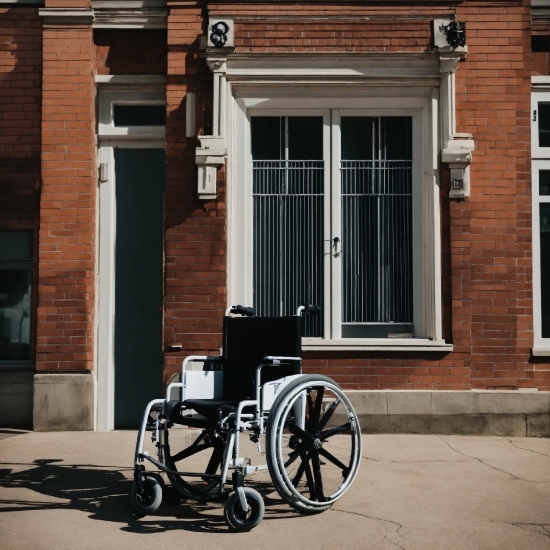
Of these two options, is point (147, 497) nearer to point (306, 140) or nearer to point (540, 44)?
point (306, 140)

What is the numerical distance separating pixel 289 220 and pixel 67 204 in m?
2.16

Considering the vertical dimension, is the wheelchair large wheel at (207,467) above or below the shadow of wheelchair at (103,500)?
above

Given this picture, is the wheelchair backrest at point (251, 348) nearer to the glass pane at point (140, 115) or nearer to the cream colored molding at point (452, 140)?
the cream colored molding at point (452, 140)

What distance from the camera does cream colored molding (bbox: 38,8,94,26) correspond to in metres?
8.85

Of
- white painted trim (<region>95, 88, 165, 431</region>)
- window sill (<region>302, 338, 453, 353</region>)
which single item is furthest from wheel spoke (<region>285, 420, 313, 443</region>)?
white painted trim (<region>95, 88, 165, 431</region>)

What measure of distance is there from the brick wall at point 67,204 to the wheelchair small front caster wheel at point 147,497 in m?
3.39

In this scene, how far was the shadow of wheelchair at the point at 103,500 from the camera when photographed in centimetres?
538

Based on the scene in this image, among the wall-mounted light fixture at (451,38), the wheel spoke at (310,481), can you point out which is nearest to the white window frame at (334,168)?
the wall-mounted light fixture at (451,38)

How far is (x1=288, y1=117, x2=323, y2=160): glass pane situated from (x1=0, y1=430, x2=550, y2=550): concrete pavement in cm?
290

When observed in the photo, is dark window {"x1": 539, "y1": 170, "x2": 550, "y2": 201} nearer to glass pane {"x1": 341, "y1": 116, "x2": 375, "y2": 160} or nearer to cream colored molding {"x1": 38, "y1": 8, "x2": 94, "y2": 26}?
glass pane {"x1": 341, "y1": 116, "x2": 375, "y2": 160}

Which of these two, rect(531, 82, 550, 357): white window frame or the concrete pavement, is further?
rect(531, 82, 550, 357): white window frame

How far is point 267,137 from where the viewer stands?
9000mm

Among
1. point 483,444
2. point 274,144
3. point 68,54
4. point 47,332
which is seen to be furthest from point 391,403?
point 68,54

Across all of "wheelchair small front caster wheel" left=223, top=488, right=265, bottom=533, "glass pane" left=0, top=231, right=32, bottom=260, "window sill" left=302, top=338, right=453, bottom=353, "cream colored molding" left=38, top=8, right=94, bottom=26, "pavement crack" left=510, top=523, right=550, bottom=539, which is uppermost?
"cream colored molding" left=38, top=8, right=94, bottom=26
